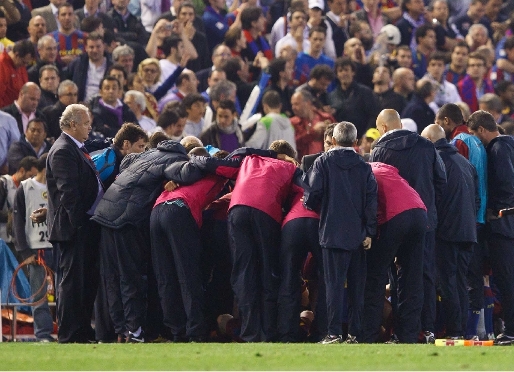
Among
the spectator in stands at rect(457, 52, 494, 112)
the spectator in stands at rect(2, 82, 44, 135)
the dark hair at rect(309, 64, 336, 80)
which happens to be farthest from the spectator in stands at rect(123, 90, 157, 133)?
the spectator in stands at rect(457, 52, 494, 112)

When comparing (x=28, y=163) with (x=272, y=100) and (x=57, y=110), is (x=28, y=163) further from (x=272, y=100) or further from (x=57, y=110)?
(x=272, y=100)

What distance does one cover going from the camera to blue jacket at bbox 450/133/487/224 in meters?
15.2

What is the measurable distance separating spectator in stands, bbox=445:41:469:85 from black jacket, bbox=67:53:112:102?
21.5 ft

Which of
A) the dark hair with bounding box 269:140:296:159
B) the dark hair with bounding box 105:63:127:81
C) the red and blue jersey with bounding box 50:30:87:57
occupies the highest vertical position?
the red and blue jersey with bounding box 50:30:87:57

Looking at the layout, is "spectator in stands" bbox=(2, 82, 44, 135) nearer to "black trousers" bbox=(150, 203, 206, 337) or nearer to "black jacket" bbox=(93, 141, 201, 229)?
"black jacket" bbox=(93, 141, 201, 229)

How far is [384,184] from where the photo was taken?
46.0ft

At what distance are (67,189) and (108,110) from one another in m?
4.69

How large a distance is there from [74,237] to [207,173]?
5.05 feet

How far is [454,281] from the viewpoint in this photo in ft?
48.1

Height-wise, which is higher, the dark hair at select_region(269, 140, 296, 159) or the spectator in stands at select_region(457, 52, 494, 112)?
the dark hair at select_region(269, 140, 296, 159)

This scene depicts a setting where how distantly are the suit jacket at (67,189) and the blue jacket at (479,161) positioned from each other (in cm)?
415

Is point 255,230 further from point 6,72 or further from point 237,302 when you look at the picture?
point 6,72

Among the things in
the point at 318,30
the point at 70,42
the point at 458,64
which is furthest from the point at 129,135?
the point at 458,64

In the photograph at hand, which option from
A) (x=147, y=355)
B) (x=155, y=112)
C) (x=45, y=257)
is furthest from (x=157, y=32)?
(x=147, y=355)
